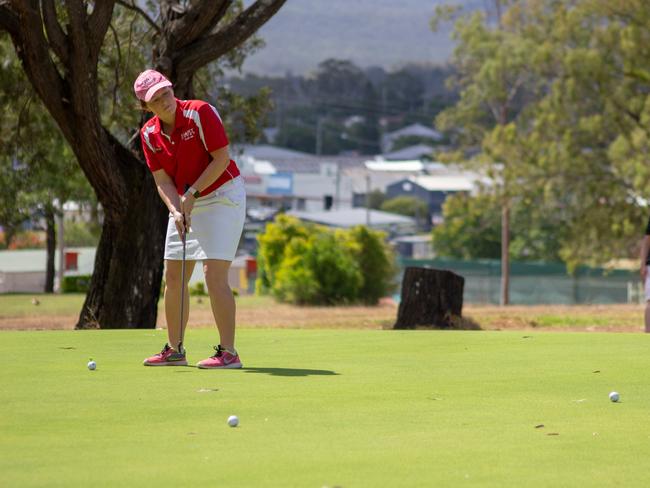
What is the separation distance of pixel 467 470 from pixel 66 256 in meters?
58.2

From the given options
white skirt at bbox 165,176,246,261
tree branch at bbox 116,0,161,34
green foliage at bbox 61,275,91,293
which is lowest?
green foliage at bbox 61,275,91,293

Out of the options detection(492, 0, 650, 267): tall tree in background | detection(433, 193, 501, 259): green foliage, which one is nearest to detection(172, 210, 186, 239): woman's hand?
detection(492, 0, 650, 267): tall tree in background

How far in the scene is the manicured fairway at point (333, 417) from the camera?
4.64m

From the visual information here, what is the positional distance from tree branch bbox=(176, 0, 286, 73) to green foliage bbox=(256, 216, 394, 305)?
20889mm

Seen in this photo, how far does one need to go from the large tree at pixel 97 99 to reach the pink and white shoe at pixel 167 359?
303 inches

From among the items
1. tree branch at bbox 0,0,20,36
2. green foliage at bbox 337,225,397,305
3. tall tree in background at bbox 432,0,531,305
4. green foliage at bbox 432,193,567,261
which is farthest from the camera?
green foliage at bbox 432,193,567,261

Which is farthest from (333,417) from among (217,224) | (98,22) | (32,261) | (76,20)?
(32,261)

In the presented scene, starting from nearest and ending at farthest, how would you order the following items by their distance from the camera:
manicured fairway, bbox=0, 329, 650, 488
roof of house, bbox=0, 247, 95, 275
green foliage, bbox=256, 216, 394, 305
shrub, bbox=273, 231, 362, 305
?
manicured fairway, bbox=0, 329, 650, 488, shrub, bbox=273, 231, 362, 305, green foliage, bbox=256, 216, 394, 305, roof of house, bbox=0, 247, 95, 275

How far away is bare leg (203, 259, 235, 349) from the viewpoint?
805 cm

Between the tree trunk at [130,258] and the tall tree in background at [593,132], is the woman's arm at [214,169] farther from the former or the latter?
the tall tree in background at [593,132]

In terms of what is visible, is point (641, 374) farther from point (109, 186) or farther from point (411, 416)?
point (109, 186)

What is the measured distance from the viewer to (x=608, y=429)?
18.6ft

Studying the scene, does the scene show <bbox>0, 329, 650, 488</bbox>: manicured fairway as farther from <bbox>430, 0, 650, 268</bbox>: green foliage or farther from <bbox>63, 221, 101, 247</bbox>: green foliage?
<bbox>63, 221, 101, 247</bbox>: green foliage

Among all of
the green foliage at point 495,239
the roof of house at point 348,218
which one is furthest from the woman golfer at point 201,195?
the roof of house at point 348,218
